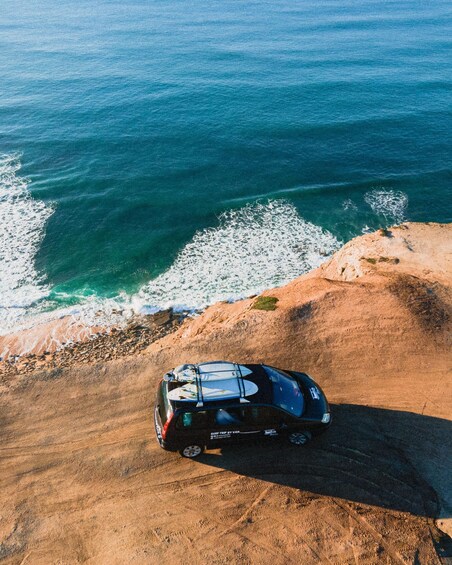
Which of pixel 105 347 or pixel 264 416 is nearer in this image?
pixel 264 416

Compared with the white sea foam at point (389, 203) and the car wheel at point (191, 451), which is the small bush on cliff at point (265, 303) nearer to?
the car wheel at point (191, 451)

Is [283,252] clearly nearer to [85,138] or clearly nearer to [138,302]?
[138,302]

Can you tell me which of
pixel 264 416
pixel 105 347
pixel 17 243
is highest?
pixel 17 243

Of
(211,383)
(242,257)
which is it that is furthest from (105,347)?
(242,257)

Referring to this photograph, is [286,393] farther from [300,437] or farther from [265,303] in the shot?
[265,303]

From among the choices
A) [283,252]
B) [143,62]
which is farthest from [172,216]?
[143,62]
